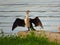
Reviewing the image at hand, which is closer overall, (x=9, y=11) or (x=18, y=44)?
(x=18, y=44)

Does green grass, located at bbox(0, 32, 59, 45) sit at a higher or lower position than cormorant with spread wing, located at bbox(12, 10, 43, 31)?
lower

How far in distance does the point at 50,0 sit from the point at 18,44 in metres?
4.85

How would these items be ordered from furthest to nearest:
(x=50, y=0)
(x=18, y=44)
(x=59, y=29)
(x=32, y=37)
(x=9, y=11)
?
1. (x=50, y=0)
2. (x=9, y=11)
3. (x=59, y=29)
4. (x=32, y=37)
5. (x=18, y=44)

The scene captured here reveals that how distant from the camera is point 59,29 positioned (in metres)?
8.19

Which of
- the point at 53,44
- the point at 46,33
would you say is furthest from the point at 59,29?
the point at 53,44

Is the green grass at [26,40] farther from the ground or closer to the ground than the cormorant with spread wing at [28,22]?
closer to the ground

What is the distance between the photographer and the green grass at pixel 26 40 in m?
6.96

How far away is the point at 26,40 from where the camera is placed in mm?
7215

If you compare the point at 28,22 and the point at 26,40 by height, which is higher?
the point at 28,22

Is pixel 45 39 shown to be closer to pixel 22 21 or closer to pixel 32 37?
pixel 32 37

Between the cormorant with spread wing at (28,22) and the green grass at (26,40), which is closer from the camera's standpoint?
the green grass at (26,40)

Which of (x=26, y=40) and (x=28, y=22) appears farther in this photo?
(x=28, y=22)

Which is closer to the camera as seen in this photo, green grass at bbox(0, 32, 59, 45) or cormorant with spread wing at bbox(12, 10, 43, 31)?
green grass at bbox(0, 32, 59, 45)

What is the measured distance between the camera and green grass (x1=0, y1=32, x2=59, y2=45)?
6961 mm
